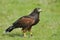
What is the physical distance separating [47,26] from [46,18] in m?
2.09

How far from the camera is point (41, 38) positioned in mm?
15594

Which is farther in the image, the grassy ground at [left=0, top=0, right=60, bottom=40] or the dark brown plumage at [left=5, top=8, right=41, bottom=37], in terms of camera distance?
the grassy ground at [left=0, top=0, right=60, bottom=40]

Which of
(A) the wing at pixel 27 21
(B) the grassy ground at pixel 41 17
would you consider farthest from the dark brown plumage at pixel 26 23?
(B) the grassy ground at pixel 41 17

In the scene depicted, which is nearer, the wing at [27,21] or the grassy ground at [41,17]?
the wing at [27,21]

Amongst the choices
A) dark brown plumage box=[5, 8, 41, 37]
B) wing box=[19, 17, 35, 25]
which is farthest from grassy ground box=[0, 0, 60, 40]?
wing box=[19, 17, 35, 25]

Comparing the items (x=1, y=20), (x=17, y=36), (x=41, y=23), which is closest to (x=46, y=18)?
(x=41, y=23)

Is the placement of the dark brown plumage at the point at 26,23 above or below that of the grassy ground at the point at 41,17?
above

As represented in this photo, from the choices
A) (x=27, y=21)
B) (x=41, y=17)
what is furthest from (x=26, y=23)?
(x=41, y=17)

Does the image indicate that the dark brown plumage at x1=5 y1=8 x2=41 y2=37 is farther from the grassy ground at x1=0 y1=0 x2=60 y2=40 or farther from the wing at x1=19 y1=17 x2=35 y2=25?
the grassy ground at x1=0 y1=0 x2=60 y2=40

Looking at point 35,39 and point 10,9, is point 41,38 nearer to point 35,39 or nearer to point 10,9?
point 35,39

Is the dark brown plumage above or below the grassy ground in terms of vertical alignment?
above

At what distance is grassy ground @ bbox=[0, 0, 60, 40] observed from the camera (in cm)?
1612

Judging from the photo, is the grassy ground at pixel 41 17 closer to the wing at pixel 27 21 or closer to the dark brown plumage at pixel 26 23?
the dark brown plumage at pixel 26 23

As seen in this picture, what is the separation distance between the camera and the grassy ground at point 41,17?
16.1m
